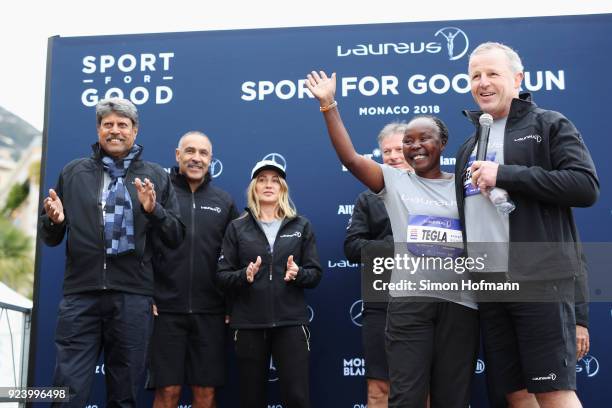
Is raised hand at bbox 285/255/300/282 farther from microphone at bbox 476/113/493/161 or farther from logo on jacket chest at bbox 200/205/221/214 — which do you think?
microphone at bbox 476/113/493/161

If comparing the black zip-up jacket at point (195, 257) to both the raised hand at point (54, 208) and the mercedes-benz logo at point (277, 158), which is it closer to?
the mercedes-benz logo at point (277, 158)

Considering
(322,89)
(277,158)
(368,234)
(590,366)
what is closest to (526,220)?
(322,89)

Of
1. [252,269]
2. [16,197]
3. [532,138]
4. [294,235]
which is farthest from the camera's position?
[16,197]

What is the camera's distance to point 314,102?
483 cm

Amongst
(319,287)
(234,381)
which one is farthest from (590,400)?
(234,381)

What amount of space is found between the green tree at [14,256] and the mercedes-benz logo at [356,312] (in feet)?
58.3

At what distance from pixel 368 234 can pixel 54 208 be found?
1866mm

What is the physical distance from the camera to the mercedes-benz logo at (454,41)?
4.75 metres

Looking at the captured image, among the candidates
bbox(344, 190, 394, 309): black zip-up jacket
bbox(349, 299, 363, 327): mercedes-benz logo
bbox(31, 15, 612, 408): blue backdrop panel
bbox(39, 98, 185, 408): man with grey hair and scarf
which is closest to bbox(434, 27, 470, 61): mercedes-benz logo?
bbox(31, 15, 612, 408): blue backdrop panel

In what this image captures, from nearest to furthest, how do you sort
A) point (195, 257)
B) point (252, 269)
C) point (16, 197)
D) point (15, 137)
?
point (252, 269) < point (195, 257) < point (16, 197) < point (15, 137)

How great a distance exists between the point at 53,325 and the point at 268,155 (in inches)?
77.9

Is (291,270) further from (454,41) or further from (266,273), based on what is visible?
(454,41)

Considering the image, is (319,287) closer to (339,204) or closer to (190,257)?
(339,204)

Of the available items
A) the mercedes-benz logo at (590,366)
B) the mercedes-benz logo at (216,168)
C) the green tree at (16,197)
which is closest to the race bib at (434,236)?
the mercedes-benz logo at (590,366)
